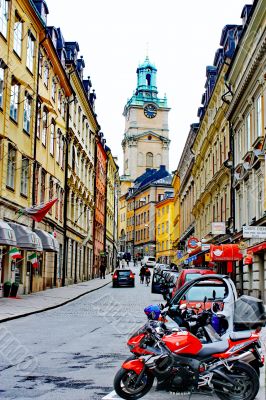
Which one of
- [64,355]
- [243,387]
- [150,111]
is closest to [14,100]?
[64,355]

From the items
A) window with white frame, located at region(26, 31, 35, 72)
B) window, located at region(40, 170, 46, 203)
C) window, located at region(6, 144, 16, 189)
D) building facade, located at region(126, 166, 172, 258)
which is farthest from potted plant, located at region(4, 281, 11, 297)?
building facade, located at region(126, 166, 172, 258)

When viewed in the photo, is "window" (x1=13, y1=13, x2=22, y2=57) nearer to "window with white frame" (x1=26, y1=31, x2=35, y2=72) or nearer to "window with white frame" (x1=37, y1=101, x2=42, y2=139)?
"window with white frame" (x1=26, y1=31, x2=35, y2=72)

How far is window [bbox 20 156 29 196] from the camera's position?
1119 inches

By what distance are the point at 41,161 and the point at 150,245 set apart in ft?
307

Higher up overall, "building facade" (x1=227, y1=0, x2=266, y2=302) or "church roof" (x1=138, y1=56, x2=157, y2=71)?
"church roof" (x1=138, y1=56, x2=157, y2=71)

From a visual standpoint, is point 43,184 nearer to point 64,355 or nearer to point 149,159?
point 64,355

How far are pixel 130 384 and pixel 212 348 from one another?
1.12 meters

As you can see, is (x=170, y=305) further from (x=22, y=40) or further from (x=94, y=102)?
(x=94, y=102)

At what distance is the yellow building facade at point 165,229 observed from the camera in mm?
106312

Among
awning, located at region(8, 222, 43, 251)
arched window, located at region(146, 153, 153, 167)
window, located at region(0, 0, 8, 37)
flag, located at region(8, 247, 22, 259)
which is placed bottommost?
flag, located at region(8, 247, 22, 259)

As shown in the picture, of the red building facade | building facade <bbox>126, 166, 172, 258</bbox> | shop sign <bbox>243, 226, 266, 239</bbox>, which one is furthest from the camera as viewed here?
building facade <bbox>126, 166, 172, 258</bbox>

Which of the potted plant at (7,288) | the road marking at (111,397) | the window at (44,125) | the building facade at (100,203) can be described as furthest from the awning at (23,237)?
the building facade at (100,203)

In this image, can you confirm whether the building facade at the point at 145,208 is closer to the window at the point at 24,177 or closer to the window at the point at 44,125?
the window at the point at 44,125

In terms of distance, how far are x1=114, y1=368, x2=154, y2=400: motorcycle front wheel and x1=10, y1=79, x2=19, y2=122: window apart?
2018 centimetres
